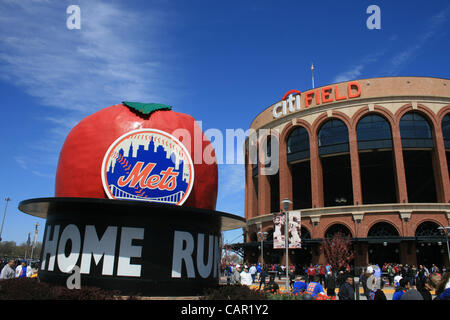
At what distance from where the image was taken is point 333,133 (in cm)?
4056

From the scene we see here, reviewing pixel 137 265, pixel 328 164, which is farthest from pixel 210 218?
pixel 328 164

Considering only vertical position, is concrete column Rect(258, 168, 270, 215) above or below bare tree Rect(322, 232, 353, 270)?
above

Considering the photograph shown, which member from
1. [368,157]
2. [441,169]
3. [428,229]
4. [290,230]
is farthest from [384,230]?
[368,157]

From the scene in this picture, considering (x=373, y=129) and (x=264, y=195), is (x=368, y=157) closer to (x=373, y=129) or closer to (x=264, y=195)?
(x=373, y=129)

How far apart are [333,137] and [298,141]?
471 centimetres

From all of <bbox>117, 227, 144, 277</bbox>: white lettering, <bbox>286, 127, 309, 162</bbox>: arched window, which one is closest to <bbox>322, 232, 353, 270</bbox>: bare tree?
<bbox>286, 127, 309, 162</bbox>: arched window

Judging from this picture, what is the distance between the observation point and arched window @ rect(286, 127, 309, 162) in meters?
42.1

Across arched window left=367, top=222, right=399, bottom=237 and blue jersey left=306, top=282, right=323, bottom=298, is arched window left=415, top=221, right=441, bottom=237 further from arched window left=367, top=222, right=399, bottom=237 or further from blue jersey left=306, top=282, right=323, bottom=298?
blue jersey left=306, top=282, right=323, bottom=298

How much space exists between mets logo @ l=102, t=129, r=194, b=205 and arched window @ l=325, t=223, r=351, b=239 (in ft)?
99.0

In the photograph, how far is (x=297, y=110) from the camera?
A: 43219mm

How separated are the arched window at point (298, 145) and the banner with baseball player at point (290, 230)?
7.84m

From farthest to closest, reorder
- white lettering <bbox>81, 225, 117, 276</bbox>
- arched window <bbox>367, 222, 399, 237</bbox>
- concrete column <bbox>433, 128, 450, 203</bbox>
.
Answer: arched window <bbox>367, 222, 399, 237</bbox> < concrete column <bbox>433, 128, 450, 203</bbox> < white lettering <bbox>81, 225, 117, 276</bbox>

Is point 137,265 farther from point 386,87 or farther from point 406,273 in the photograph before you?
point 386,87

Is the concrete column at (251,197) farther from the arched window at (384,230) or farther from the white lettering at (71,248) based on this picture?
the white lettering at (71,248)
